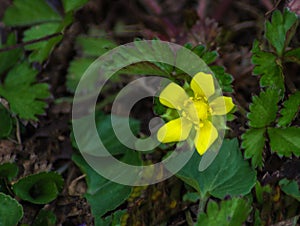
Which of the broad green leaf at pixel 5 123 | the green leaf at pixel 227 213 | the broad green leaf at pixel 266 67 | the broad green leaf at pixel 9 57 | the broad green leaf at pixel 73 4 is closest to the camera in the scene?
the green leaf at pixel 227 213

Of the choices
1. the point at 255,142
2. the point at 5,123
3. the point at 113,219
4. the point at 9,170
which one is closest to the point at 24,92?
the point at 5,123

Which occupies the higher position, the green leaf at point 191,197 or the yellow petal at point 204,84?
the yellow petal at point 204,84

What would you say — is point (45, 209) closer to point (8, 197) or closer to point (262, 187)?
point (8, 197)

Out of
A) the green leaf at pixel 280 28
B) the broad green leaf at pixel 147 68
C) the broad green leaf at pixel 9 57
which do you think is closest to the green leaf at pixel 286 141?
the green leaf at pixel 280 28

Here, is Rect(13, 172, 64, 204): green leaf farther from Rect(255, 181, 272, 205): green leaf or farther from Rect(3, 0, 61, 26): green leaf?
Rect(3, 0, 61, 26): green leaf

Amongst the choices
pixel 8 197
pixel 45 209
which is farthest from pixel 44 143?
pixel 8 197

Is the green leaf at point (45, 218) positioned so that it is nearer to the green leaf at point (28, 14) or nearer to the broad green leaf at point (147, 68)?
the broad green leaf at point (147, 68)
